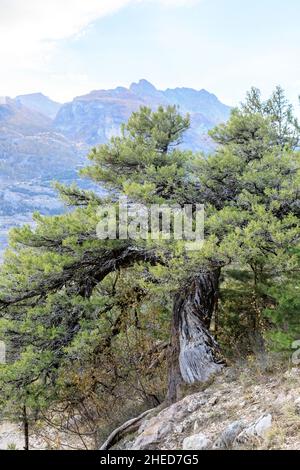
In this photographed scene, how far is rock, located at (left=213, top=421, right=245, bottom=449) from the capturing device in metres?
5.36

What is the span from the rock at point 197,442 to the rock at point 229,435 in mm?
215

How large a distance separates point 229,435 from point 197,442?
1.86 feet

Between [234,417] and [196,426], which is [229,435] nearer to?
[234,417]

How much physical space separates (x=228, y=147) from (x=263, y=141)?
0.78 metres

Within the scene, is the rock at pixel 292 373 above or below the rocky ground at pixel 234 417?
above

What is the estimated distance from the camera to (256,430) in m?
5.12

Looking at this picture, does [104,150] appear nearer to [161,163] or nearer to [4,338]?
[161,163]

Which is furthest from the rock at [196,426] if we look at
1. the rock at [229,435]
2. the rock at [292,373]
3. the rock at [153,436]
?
the rock at [292,373]

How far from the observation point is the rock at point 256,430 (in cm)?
502

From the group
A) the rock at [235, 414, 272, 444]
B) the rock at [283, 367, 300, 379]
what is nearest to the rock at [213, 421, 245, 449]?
the rock at [235, 414, 272, 444]

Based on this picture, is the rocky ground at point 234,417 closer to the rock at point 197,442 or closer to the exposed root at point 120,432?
the rock at point 197,442

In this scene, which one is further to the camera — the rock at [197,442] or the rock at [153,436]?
the rock at [153,436]

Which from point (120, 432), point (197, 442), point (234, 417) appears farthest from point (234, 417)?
point (120, 432)

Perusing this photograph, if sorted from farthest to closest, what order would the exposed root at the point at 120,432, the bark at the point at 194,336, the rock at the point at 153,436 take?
the bark at the point at 194,336, the exposed root at the point at 120,432, the rock at the point at 153,436
